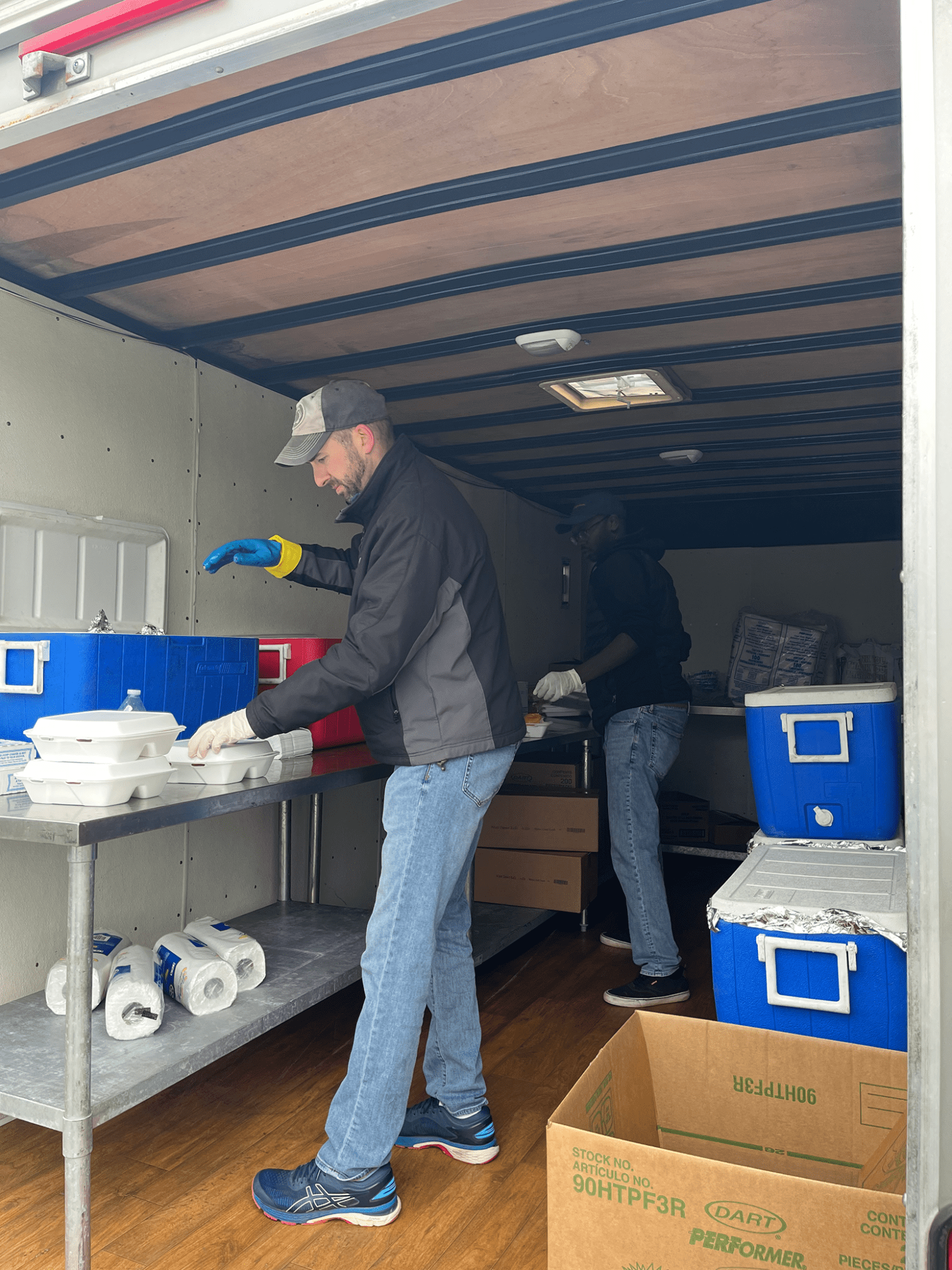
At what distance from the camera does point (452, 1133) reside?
6.97ft

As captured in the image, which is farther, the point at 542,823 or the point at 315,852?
the point at 542,823

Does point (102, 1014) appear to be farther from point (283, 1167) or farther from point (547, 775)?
point (547, 775)

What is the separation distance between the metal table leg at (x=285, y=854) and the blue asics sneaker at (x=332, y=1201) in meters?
1.37

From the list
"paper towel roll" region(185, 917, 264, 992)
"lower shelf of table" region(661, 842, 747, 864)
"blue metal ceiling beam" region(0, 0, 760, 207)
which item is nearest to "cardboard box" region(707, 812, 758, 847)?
"lower shelf of table" region(661, 842, 747, 864)

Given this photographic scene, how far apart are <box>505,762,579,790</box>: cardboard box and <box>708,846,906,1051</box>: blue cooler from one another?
240cm

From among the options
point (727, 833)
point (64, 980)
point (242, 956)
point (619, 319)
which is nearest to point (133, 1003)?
point (64, 980)

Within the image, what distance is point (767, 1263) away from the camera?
103cm

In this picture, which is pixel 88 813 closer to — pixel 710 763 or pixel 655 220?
pixel 655 220

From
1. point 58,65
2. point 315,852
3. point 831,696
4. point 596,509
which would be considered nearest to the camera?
point 58,65

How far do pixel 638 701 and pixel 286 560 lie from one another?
1.43 metres

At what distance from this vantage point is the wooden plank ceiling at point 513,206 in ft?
5.00

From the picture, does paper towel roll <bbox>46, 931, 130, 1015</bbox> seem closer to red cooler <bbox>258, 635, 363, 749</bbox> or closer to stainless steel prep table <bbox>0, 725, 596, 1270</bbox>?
stainless steel prep table <bbox>0, 725, 596, 1270</bbox>

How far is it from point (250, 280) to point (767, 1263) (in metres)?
2.32

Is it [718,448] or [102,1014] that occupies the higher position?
[718,448]
